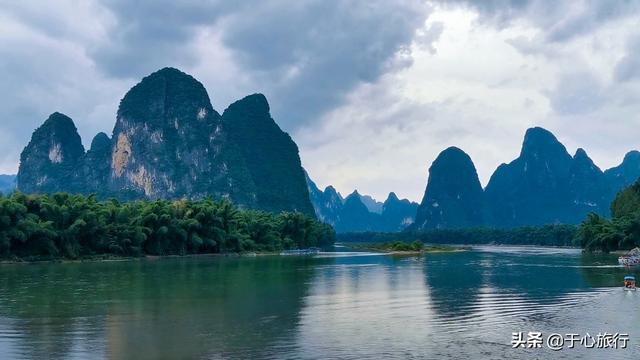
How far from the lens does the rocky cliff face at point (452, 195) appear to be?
18562cm

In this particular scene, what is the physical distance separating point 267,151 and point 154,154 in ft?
117

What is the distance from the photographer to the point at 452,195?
617 feet

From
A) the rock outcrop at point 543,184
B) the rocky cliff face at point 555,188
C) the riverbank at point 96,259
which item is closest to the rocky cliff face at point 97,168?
the riverbank at point 96,259

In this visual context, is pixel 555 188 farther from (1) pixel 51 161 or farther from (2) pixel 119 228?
(2) pixel 119 228

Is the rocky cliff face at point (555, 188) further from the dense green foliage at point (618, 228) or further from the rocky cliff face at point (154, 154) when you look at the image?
the dense green foliage at point (618, 228)

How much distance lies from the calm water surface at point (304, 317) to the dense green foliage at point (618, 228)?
99.7 ft

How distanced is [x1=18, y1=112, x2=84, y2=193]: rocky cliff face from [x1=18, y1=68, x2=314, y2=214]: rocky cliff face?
18 centimetres

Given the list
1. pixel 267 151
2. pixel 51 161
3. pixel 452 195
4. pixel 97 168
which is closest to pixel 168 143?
pixel 97 168

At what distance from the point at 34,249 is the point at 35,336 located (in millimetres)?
32652

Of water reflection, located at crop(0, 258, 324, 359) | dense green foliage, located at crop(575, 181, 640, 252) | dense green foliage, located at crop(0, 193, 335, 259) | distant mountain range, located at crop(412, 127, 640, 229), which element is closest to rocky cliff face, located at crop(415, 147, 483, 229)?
distant mountain range, located at crop(412, 127, 640, 229)

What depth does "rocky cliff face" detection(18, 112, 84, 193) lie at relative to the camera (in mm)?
121375

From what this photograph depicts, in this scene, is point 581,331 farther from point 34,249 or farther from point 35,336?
point 34,249

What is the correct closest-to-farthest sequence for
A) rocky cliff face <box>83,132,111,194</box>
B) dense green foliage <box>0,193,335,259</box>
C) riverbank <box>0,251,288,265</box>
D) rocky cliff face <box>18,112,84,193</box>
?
riverbank <box>0,251,288,265</box> → dense green foliage <box>0,193,335,259</box> → rocky cliff face <box>18,112,84,193</box> → rocky cliff face <box>83,132,111,194</box>

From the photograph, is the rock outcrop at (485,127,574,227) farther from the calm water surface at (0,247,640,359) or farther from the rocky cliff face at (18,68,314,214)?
the calm water surface at (0,247,640,359)
